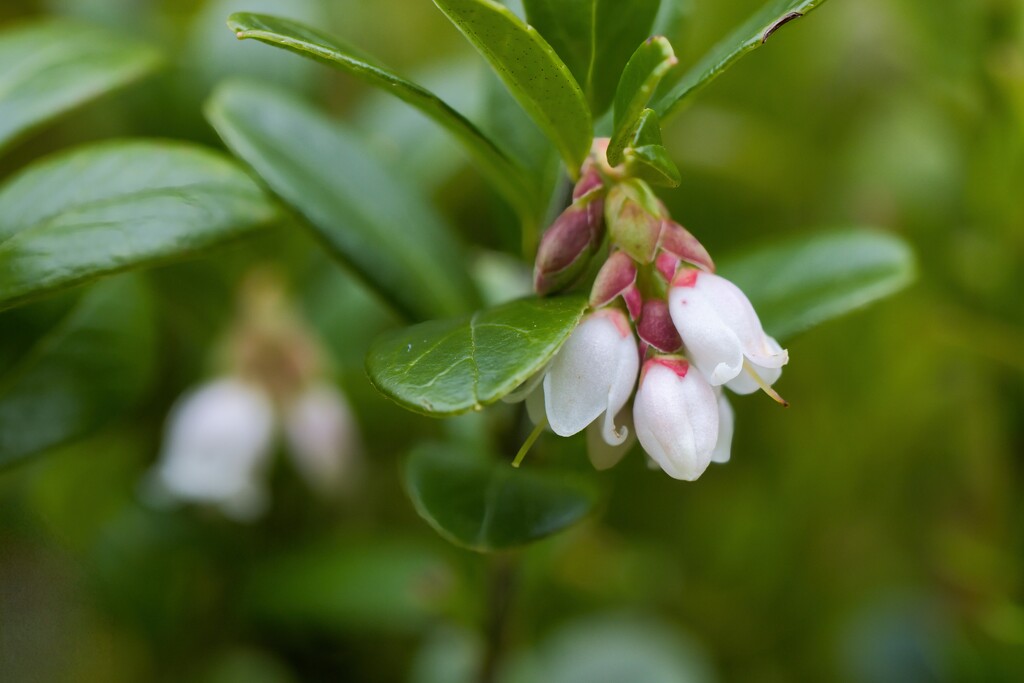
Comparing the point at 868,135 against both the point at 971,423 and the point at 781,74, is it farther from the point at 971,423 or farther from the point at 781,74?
the point at 971,423

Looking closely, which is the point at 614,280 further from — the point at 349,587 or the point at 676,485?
the point at 676,485

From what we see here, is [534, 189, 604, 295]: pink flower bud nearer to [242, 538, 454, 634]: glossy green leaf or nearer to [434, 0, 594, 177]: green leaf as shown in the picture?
[434, 0, 594, 177]: green leaf

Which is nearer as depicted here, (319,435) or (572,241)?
(572,241)

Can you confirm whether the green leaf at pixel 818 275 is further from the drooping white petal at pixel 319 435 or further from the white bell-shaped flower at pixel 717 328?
the drooping white petal at pixel 319 435

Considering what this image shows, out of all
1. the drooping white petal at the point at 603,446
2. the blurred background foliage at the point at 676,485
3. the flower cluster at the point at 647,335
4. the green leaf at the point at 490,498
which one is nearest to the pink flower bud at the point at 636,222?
the flower cluster at the point at 647,335

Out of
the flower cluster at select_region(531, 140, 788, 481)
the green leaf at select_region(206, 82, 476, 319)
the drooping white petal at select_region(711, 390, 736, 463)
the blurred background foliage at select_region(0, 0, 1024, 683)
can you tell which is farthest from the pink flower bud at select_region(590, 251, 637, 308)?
the blurred background foliage at select_region(0, 0, 1024, 683)

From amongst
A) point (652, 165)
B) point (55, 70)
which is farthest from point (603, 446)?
point (55, 70)
